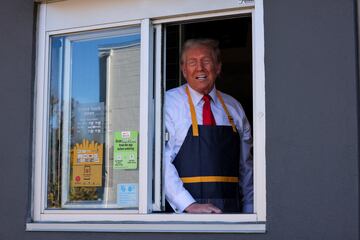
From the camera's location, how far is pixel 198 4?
178 inches

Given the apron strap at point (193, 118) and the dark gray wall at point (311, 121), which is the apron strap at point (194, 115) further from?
the dark gray wall at point (311, 121)

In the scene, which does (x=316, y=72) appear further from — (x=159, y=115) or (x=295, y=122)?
(x=159, y=115)

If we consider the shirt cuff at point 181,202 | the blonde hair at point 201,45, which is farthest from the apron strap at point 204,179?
the blonde hair at point 201,45

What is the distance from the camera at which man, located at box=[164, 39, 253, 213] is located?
477cm

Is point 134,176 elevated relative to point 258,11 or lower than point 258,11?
lower

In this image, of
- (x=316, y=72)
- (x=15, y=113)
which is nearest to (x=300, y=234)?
(x=316, y=72)

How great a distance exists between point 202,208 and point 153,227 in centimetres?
37

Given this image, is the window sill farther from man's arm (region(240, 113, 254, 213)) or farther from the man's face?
the man's face

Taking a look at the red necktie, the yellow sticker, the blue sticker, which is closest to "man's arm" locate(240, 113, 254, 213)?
the red necktie

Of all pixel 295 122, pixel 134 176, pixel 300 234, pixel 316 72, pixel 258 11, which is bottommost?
pixel 300 234

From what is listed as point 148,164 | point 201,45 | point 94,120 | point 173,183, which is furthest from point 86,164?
point 201,45

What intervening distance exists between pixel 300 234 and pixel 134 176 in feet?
4.23

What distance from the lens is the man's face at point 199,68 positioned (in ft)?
16.6

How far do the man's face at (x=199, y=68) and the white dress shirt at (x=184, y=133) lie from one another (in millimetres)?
59
